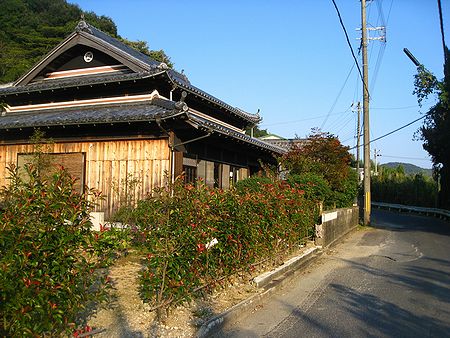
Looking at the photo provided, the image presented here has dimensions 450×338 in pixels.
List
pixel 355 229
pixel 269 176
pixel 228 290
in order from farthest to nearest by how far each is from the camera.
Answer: pixel 355 229
pixel 269 176
pixel 228 290

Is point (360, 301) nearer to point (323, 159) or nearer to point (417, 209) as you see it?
point (323, 159)

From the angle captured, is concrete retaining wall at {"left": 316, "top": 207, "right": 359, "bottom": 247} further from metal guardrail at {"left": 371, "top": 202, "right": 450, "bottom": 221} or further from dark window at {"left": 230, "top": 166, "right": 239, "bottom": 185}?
metal guardrail at {"left": 371, "top": 202, "right": 450, "bottom": 221}

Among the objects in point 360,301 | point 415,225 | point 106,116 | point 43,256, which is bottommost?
point 415,225

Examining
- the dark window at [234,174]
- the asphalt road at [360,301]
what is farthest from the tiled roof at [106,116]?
the asphalt road at [360,301]

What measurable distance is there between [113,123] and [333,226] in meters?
8.16

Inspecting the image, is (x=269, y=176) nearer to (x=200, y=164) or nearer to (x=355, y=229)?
(x=200, y=164)

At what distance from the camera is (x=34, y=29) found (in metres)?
46.2

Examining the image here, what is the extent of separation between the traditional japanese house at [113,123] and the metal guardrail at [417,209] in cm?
1946

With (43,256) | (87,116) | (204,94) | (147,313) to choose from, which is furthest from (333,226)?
(43,256)

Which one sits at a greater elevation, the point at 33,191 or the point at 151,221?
the point at 33,191

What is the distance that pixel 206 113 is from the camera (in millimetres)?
18328

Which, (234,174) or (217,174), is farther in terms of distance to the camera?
(234,174)

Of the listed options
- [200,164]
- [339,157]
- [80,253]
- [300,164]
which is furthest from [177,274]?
[339,157]

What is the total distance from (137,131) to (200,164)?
265cm
